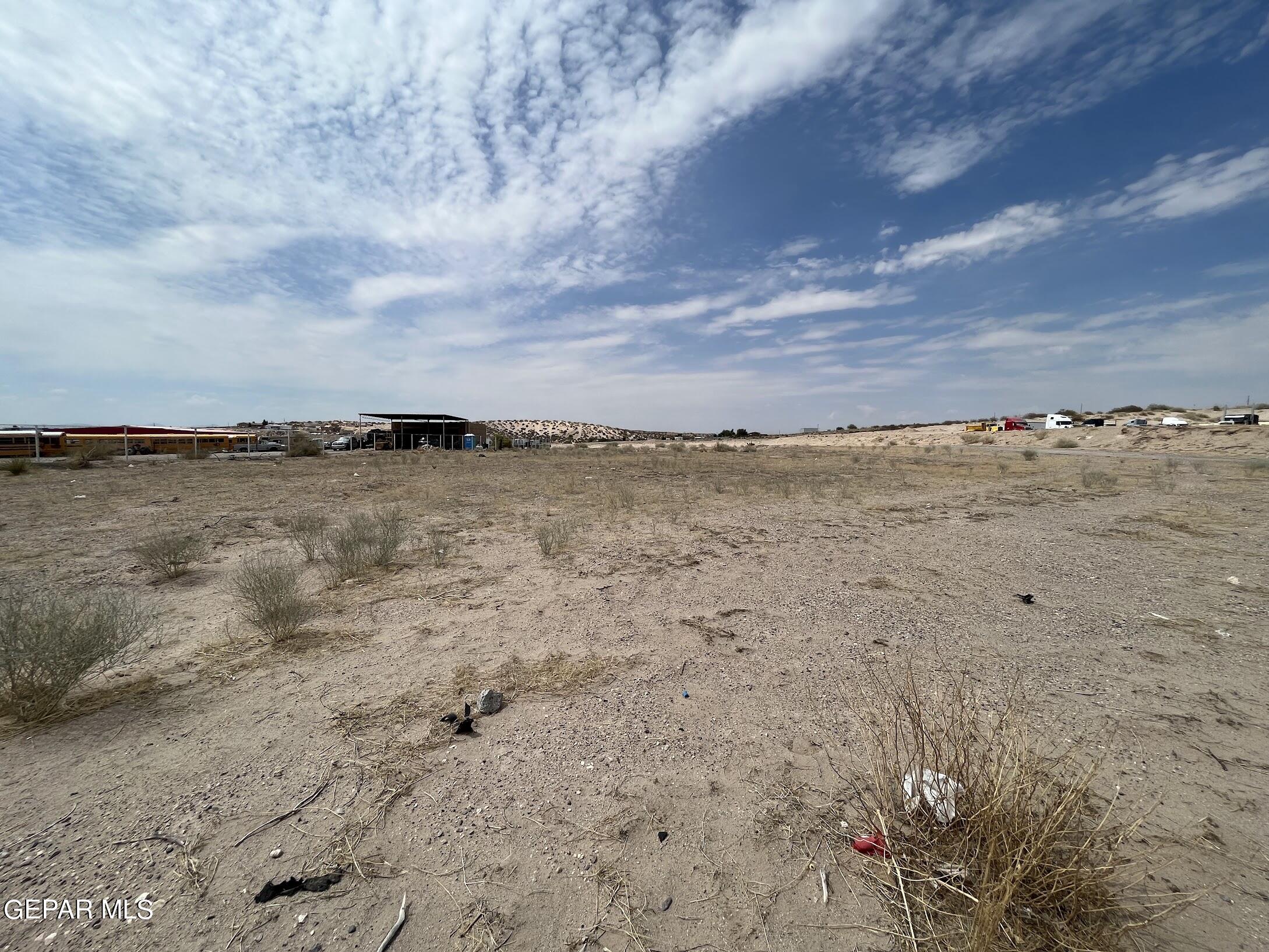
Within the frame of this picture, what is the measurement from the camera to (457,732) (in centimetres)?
344

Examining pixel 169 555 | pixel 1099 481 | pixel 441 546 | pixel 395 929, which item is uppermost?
pixel 1099 481

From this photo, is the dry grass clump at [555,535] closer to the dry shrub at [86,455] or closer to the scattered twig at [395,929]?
the scattered twig at [395,929]

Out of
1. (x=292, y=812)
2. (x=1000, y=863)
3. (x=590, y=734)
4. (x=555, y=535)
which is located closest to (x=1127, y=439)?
(x=555, y=535)

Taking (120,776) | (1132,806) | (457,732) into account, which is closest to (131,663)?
(120,776)

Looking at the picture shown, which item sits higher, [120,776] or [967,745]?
[967,745]

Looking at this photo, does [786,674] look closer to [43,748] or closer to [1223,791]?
[1223,791]

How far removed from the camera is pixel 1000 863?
6.92 ft

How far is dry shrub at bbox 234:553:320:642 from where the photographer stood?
4871 millimetres

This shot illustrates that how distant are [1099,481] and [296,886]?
23.0 m

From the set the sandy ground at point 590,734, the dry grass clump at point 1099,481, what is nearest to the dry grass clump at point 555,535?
the sandy ground at point 590,734

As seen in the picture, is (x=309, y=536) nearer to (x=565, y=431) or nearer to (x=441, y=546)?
(x=441, y=546)

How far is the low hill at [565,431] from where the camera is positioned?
301 feet

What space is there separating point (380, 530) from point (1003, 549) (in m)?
10.5

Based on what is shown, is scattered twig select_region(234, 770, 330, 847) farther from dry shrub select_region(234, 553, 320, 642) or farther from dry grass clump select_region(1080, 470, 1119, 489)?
dry grass clump select_region(1080, 470, 1119, 489)
